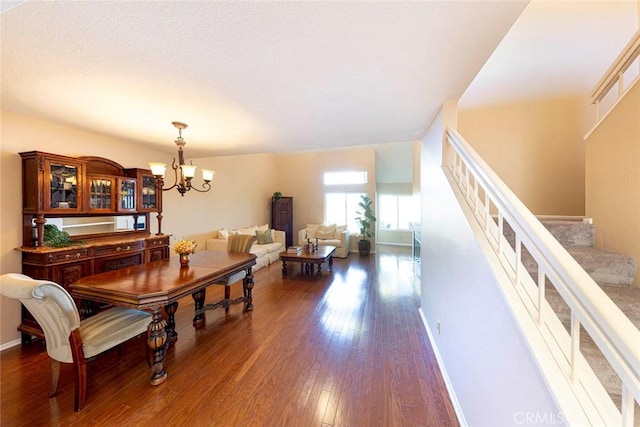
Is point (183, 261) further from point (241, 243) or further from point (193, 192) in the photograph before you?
point (193, 192)

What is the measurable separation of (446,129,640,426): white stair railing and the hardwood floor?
3.69ft

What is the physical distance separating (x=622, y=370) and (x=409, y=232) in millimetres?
7949

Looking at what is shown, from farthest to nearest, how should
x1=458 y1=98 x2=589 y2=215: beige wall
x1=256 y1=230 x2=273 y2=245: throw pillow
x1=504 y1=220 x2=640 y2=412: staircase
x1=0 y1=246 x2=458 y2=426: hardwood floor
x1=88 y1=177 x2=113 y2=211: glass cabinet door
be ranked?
x1=256 y1=230 x2=273 y2=245: throw pillow
x1=458 y1=98 x2=589 y2=215: beige wall
x1=88 y1=177 x2=113 y2=211: glass cabinet door
x1=0 y1=246 x2=458 y2=426: hardwood floor
x1=504 y1=220 x2=640 y2=412: staircase

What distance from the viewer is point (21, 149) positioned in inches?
89.4

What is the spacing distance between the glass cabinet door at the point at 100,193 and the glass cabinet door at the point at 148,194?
413mm

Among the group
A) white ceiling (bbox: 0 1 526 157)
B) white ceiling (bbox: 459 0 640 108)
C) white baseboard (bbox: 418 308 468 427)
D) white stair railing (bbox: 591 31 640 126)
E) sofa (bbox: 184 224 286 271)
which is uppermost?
white ceiling (bbox: 459 0 640 108)

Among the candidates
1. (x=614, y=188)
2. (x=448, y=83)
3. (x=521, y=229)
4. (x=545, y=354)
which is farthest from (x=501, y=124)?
(x=545, y=354)

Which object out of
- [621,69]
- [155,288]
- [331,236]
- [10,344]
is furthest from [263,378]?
[331,236]

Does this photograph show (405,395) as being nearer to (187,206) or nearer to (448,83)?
(448,83)

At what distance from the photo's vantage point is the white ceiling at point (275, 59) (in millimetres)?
1005

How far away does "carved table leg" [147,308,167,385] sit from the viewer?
5.82ft

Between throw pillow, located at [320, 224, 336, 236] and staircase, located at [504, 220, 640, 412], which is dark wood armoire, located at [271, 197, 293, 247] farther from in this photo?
staircase, located at [504, 220, 640, 412]

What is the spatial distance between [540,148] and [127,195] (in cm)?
547

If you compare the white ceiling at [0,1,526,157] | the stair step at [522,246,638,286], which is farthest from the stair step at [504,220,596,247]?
the white ceiling at [0,1,526,157]
